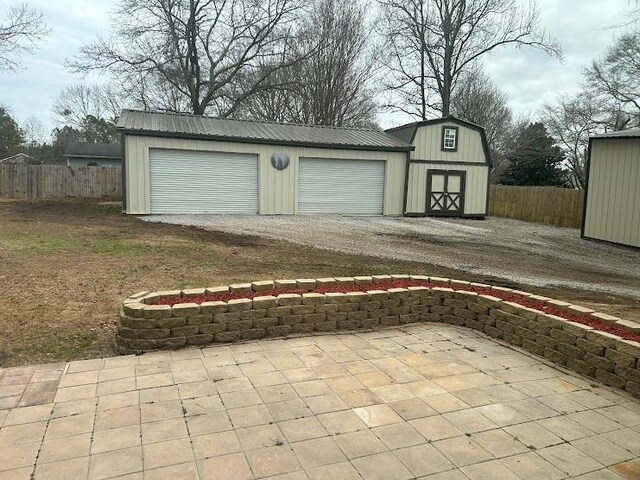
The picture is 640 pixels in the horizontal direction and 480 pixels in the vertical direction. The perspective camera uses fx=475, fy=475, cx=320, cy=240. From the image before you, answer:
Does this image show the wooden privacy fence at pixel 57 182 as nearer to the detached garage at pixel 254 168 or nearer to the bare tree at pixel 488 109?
the detached garage at pixel 254 168

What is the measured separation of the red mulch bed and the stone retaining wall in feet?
0.17

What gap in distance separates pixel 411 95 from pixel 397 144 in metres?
12.8

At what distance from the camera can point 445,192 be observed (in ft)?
61.3

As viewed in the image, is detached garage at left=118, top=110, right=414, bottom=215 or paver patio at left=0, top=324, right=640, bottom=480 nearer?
paver patio at left=0, top=324, right=640, bottom=480

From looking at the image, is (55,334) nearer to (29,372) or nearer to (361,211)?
(29,372)

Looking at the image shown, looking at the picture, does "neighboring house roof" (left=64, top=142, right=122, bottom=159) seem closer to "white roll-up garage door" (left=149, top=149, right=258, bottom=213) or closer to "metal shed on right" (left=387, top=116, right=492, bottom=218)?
"white roll-up garage door" (left=149, top=149, right=258, bottom=213)

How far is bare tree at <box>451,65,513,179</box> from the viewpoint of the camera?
102 ft

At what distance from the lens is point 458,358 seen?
4.11 m

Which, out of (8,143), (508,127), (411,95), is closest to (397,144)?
(411,95)

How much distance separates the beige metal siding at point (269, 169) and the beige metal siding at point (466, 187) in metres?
0.46

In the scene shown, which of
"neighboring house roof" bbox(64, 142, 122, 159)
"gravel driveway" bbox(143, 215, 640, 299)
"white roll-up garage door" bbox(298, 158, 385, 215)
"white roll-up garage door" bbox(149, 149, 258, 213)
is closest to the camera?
"gravel driveway" bbox(143, 215, 640, 299)

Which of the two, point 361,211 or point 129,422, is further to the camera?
point 361,211

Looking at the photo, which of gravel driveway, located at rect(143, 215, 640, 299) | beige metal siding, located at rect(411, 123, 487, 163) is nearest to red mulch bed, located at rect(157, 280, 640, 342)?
gravel driveway, located at rect(143, 215, 640, 299)

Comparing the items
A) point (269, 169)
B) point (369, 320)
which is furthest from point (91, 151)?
point (369, 320)
